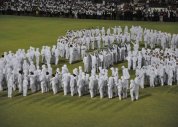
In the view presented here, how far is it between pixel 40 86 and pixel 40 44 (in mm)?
8801

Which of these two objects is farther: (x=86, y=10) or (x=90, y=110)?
(x=86, y=10)

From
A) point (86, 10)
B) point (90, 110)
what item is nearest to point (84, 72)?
point (90, 110)

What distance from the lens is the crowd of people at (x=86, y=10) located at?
35369 millimetres

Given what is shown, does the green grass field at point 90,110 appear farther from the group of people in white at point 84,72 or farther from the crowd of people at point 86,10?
the crowd of people at point 86,10

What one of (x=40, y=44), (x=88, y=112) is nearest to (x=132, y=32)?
(x=40, y=44)

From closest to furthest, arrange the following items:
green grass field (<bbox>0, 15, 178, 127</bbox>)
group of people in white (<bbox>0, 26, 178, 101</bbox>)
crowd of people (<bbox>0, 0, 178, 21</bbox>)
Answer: green grass field (<bbox>0, 15, 178, 127</bbox>) < group of people in white (<bbox>0, 26, 178, 101</bbox>) < crowd of people (<bbox>0, 0, 178, 21</bbox>)

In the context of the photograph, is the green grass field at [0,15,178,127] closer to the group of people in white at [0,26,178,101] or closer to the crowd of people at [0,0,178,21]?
the group of people in white at [0,26,178,101]

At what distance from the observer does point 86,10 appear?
1449 inches

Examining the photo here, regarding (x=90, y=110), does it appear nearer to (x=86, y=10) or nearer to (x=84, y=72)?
(x=84, y=72)

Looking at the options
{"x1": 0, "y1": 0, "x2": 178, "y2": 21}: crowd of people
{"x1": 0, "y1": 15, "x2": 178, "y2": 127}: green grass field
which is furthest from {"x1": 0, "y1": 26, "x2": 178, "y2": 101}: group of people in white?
{"x1": 0, "y1": 0, "x2": 178, "y2": 21}: crowd of people

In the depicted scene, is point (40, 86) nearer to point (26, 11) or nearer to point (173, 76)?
point (173, 76)

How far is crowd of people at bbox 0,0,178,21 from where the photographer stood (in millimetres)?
35369

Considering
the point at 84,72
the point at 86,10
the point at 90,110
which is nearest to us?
the point at 90,110

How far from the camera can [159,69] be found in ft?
56.3
